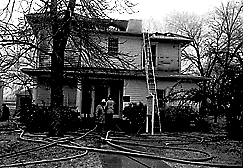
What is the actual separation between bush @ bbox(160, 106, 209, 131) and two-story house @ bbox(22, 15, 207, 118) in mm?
2083

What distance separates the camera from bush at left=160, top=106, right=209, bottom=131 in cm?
1864

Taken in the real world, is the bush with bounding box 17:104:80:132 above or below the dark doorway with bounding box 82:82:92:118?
below

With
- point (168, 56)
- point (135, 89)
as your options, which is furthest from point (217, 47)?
point (135, 89)

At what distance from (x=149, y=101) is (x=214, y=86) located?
12.2 ft

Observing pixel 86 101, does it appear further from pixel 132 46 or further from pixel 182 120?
pixel 182 120

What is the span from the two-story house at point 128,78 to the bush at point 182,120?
6.83ft

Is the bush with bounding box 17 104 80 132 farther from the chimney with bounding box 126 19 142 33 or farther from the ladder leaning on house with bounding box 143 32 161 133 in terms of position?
the chimney with bounding box 126 19 142 33

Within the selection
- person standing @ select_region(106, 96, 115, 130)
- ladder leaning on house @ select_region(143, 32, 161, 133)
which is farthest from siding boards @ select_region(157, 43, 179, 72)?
person standing @ select_region(106, 96, 115, 130)

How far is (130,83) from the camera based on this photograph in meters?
21.4

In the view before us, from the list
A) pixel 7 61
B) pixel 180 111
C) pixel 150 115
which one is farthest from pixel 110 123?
pixel 7 61

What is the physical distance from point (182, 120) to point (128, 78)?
14.4 ft

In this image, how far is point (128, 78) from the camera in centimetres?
2127

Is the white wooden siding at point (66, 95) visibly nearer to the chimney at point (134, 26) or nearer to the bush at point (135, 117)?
the bush at point (135, 117)

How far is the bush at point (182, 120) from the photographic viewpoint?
18641mm
